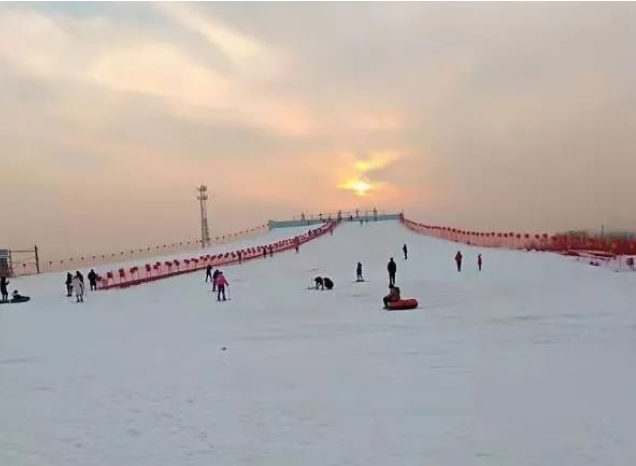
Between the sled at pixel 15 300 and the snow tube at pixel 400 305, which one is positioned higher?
the sled at pixel 15 300

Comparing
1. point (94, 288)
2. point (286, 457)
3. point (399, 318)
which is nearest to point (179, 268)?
point (94, 288)

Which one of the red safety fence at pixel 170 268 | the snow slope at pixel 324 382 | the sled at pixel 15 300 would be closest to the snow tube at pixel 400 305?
the snow slope at pixel 324 382

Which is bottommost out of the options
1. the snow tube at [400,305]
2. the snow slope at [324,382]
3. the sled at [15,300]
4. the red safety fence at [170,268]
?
the snow slope at [324,382]

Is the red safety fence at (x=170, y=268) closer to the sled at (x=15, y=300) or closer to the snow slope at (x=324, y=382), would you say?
the sled at (x=15, y=300)

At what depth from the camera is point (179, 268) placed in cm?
4344

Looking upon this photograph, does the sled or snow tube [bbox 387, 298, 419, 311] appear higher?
the sled

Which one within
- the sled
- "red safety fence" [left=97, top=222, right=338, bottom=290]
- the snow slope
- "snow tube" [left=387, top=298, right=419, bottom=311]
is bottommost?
the snow slope

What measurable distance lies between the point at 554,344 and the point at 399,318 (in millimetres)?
5702

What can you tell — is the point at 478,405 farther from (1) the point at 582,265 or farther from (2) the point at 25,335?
(1) the point at 582,265

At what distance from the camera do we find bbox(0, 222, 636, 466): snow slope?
8.54 meters

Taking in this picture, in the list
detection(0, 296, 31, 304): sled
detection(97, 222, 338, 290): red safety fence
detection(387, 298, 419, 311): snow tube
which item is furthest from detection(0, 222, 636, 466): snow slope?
detection(97, 222, 338, 290): red safety fence

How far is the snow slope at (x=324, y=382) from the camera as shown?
8539 millimetres

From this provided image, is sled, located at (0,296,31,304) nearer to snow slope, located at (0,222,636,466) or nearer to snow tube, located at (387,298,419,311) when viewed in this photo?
snow slope, located at (0,222,636,466)

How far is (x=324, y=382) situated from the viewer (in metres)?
12.0
